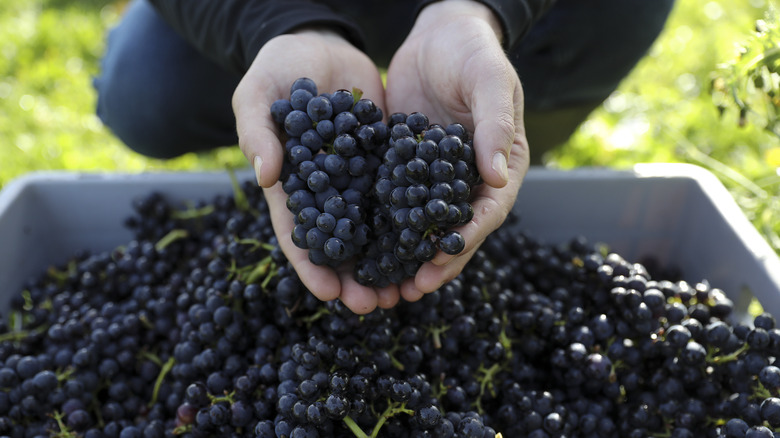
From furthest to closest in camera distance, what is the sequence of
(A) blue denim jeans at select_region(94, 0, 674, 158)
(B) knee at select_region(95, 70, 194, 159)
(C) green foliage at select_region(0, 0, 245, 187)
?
(C) green foliage at select_region(0, 0, 245, 187) < (B) knee at select_region(95, 70, 194, 159) < (A) blue denim jeans at select_region(94, 0, 674, 158)

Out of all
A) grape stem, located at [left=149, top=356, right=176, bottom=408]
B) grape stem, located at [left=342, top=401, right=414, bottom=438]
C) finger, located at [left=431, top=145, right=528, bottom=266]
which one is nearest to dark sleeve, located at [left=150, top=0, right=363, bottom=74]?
finger, located at [left=431, top=145, right=528, bottom=266]

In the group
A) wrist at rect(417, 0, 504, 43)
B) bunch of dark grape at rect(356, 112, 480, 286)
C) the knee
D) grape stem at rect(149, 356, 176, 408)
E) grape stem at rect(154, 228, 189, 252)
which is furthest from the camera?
the knee

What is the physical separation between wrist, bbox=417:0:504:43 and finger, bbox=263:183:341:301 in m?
0.51

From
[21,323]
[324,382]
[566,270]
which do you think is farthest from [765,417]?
[21,323]

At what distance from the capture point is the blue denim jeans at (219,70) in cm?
190

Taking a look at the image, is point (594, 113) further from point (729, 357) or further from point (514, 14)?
point (729, 357)

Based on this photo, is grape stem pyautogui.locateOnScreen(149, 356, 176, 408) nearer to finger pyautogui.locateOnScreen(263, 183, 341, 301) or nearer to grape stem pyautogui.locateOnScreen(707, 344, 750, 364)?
finger pyautogui.locateOnScreen(263, 183, 341, 301)

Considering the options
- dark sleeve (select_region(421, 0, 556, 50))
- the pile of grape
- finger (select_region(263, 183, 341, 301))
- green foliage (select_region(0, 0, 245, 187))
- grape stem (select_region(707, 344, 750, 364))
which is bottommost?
green foliage (select_region(0, 0, 245, 187))

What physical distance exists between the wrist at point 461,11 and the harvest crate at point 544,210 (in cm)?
41

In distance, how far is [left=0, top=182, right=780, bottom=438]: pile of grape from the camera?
1.06 m

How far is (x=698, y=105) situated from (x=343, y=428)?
2163mm

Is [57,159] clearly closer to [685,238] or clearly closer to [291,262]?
[291,262]

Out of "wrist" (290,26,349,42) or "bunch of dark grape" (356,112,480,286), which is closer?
"bunch of dark grape" (356,112,480,286)

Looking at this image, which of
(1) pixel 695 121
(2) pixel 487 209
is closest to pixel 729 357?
(2) pixel 487 209
